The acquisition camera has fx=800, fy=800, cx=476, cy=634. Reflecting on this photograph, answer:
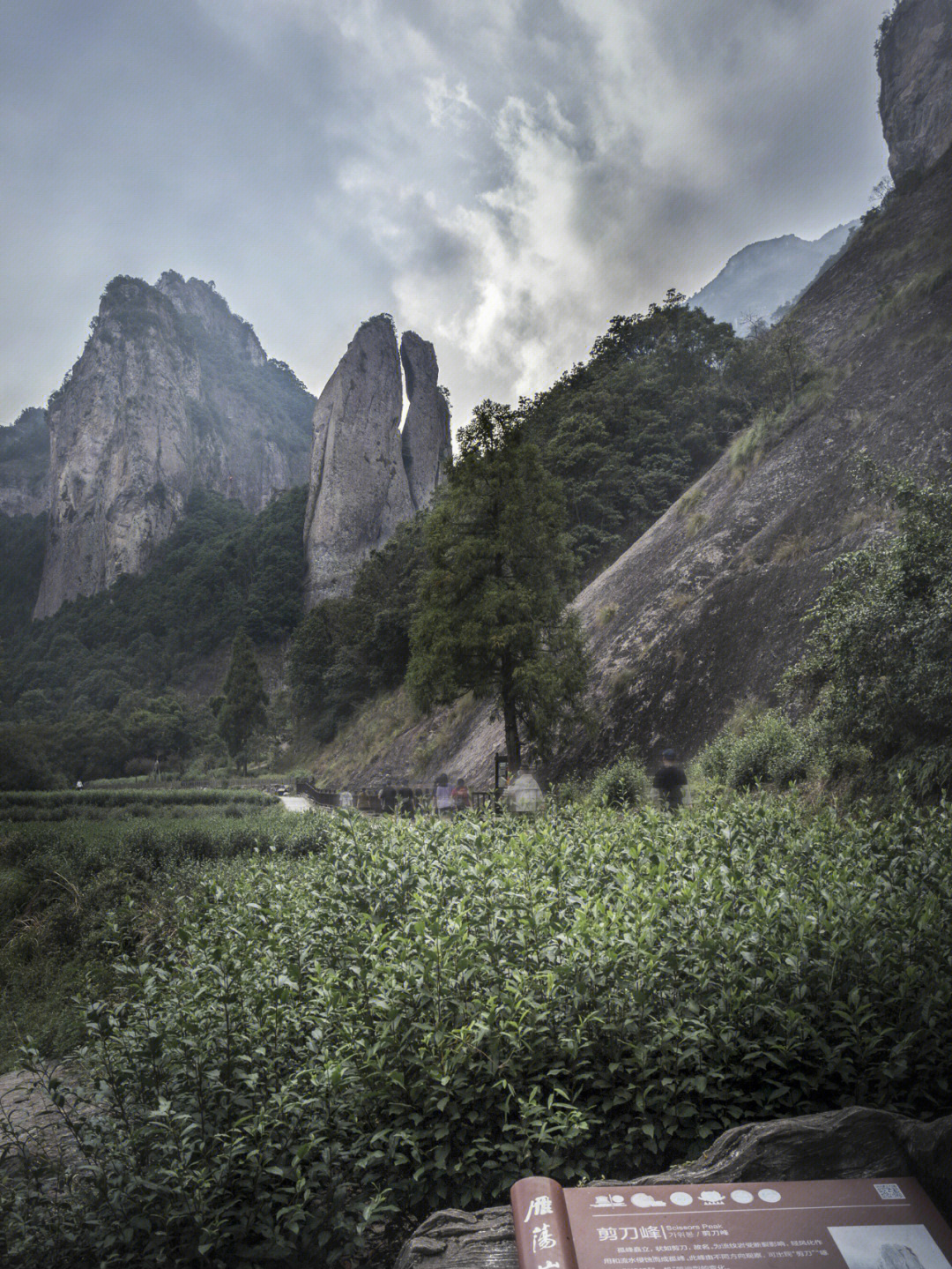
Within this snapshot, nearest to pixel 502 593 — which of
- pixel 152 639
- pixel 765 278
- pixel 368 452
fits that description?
pixel 368 452

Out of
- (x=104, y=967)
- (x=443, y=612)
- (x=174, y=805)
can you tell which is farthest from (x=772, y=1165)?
(x=443, y=612)

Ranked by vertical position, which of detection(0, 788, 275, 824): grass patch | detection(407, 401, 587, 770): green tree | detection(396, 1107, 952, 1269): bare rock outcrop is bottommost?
detection(396, 1107, 952, 1269): bare rock outcrop

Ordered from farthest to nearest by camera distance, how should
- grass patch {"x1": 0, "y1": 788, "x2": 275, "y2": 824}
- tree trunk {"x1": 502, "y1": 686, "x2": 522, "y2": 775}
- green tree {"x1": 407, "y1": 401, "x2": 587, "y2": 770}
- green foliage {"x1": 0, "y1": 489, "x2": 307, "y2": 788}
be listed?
1. green tree {"x1": 407, "y1": 401, "x2": 587, "y2": 770}
2. tree trunk {"x1": 502, "y1": 686, "x2": 522, "y2": 775}
3. green foliage {"x1": 0, "y1": 489, "x2": 307, "y2": 788}
4. grass patch {"x1": 0, "y1": 788, "x2": 275, "y2": 824}

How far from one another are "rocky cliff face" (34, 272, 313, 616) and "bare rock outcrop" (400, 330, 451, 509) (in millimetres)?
1351

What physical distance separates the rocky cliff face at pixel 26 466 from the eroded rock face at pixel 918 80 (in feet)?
23.4

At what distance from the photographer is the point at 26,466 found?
21.3 feet

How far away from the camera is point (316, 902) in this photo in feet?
12.3

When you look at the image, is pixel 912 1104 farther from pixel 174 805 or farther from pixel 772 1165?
pixel 174 805

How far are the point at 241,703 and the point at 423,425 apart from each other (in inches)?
175

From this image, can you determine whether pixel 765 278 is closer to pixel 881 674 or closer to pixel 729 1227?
pixel 881 674

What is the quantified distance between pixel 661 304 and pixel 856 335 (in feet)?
6.90

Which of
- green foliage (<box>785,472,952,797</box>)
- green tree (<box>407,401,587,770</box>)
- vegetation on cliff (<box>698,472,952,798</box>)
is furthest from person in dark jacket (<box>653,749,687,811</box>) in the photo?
green tree (<box>407,401,587,770</box>)

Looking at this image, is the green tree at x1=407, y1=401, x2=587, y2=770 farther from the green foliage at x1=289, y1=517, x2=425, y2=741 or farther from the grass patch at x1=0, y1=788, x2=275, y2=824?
the grass patch at x1=0, y1=788, x2=275, y2=824

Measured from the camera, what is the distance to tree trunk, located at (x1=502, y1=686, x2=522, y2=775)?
26.5 ft
